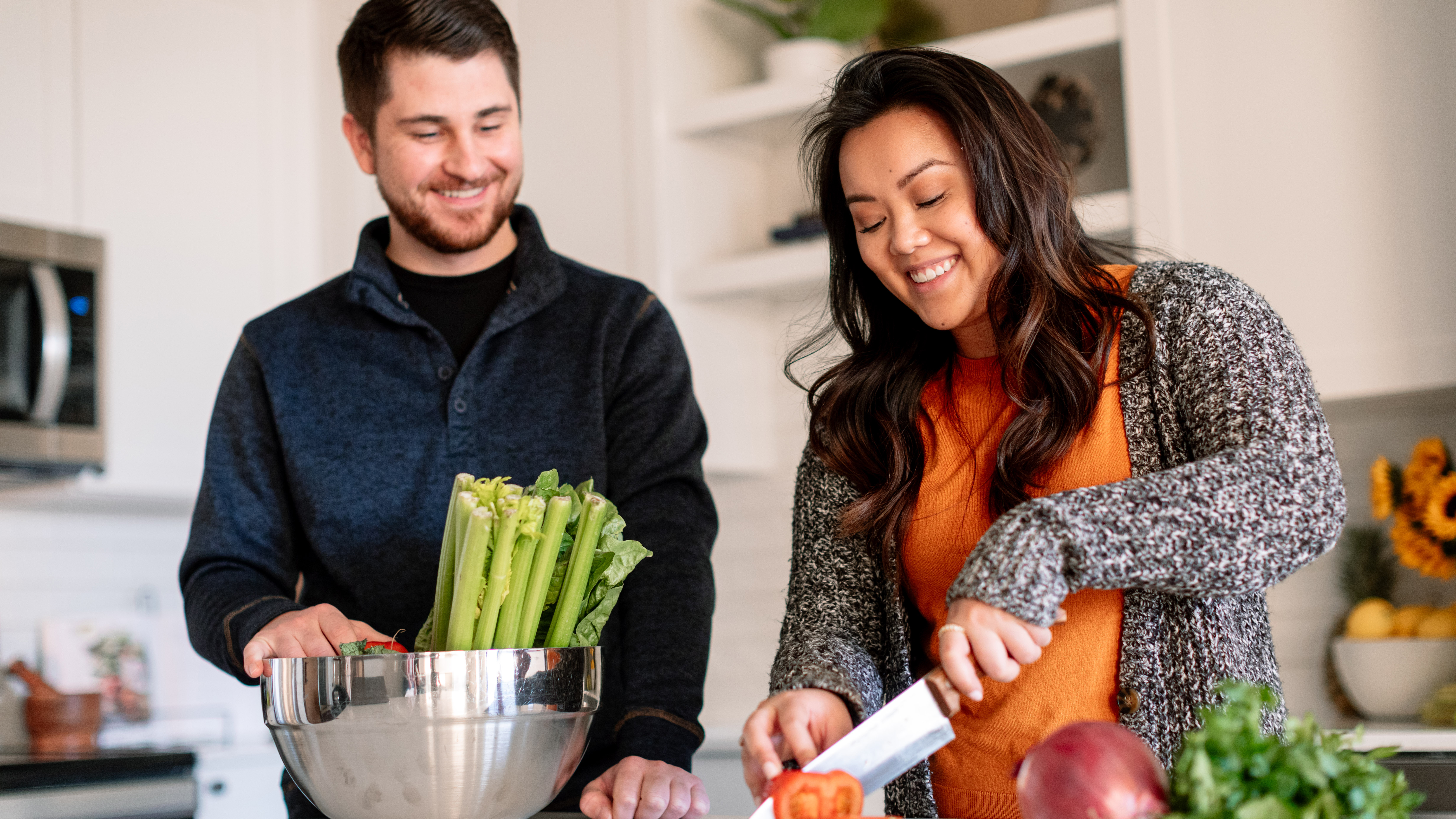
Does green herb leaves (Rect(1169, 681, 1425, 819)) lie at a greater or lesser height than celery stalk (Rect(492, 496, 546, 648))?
lesser

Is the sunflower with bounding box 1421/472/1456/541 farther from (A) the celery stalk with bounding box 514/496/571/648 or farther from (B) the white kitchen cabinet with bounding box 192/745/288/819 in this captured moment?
(B) the white kitchen cabinet with bounding box 192/745/288/819

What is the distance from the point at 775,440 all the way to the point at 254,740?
1610 millimetres

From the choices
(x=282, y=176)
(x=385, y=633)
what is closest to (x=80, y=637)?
(x=282, y=176)

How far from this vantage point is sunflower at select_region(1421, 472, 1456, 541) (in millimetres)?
2252

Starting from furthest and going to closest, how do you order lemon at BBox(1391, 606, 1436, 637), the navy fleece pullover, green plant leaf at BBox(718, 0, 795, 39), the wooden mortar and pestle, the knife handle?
1. green plant leaf at BBox(718, 0, 795, 39)
2. the wooden mortar and pestle
3. lemon at BBox(1391, 606, 1436, 637)
4. the navy fleece pullover
5. the knife handle

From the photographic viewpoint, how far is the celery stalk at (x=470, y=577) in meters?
1.09

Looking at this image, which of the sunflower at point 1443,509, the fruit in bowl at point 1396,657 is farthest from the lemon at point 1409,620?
the sunflower at point 1443,509

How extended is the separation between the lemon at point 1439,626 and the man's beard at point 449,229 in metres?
1.84

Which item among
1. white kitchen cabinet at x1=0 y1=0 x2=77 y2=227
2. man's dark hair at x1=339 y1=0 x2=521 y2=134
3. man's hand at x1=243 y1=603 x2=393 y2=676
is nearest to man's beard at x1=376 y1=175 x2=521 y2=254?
man's dark hair at x1=339 y1=0 x2=521 y2=134

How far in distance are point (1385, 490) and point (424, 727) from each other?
196 centimetres

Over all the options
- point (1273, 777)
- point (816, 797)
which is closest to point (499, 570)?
point (816, 797)

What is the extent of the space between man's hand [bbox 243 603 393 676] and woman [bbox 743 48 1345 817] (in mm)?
410

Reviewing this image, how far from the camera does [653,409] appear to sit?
1.67 meters

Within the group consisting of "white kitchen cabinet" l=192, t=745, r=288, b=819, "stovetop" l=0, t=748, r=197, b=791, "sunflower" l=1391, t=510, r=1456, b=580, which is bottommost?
"white kitchen cabinet" l=192, t=745, r=288, b=819
